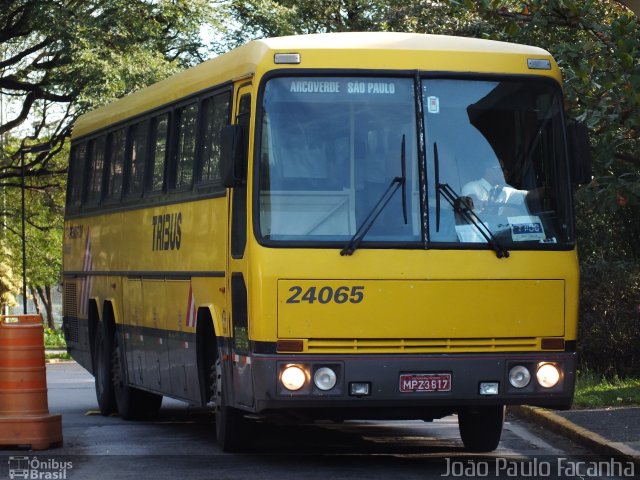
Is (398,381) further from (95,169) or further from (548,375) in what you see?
(95,169)

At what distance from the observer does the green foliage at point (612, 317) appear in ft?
62.2

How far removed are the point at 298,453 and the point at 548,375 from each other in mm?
2484

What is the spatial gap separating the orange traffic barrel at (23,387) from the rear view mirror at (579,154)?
4.43 meters

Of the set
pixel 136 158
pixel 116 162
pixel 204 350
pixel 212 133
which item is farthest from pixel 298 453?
pixel 116 162

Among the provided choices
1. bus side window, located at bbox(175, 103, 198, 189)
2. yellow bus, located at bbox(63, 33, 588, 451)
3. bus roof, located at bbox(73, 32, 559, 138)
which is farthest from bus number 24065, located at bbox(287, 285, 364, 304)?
bus side window, located at bbox(175, 103, 198, 189)

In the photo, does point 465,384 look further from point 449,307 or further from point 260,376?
point 260,376

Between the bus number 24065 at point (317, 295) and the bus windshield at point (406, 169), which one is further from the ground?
the bus windshield at point (406, 169)

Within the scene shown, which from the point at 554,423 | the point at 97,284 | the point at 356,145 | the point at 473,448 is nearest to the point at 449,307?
the point at 356,145

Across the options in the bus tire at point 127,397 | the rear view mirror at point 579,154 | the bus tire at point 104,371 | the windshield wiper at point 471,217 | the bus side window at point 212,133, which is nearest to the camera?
the windshield wiper at point 471,217

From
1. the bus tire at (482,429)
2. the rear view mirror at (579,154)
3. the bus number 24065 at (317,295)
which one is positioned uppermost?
the rear view mirror at (579,154)

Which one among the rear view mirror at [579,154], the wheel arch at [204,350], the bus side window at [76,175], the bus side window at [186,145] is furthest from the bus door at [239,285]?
the bus side window at [76,175]

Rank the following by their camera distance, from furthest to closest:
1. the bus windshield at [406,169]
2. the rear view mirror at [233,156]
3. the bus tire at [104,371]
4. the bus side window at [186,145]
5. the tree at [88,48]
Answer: the tree at [88,48] → the bus tire at [104,371] → the bus side window at [186,145] → the rear view mirror at [233,156] → the bus windshield at [406,169]

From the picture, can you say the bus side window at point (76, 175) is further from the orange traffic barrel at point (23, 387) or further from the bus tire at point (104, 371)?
the orange traffic barrel at point (23, 387)

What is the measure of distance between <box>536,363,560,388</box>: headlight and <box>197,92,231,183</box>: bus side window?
10.0 ft
